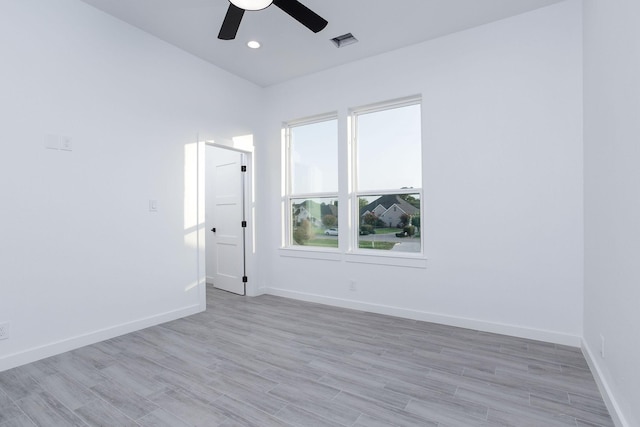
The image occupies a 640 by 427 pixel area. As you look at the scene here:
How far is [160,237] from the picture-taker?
144 inches

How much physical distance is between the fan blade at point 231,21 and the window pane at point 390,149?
2.09m

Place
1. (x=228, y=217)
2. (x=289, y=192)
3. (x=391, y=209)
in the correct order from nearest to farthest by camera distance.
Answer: (x=391, y=209), (x=289, y=192), (x=228, y=217)

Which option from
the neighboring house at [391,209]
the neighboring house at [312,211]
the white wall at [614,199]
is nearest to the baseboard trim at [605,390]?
the white wall at [614,199]

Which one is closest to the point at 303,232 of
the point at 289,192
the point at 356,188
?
the point at 289,192

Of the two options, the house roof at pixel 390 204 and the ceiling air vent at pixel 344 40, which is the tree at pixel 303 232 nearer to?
the house roof at pixel 390 204

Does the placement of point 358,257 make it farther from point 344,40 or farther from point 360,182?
point 344,40

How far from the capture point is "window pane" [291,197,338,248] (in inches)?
180

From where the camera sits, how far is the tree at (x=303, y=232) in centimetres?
482

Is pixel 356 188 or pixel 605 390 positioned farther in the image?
pixel 356 188

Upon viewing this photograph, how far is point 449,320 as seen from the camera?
355cm

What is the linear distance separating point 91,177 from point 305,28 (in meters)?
2.57

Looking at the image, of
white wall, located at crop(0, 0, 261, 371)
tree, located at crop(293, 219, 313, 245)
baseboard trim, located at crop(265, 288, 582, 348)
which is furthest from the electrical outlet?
tree, located at crop(293, 219, 313, 245)

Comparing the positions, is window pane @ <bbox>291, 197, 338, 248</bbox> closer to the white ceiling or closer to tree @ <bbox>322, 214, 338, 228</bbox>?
tree @ <bbox>322, 214, 338, 228</bbox>

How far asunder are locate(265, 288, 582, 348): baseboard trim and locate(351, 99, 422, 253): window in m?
0.72
